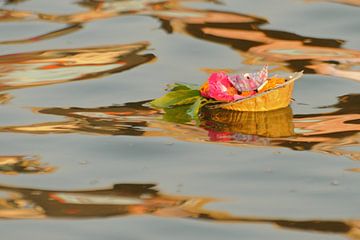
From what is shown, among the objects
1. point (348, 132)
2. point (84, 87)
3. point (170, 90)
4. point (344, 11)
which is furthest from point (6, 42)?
point (348, 132)

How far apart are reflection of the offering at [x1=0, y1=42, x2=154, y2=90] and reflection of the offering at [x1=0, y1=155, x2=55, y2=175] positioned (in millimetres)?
967

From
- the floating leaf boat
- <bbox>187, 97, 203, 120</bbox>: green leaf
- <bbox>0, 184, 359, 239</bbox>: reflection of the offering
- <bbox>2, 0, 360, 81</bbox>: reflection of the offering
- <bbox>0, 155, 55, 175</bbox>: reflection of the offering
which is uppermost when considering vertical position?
<bbox>2, 0, 360, 81</bbox>: reflection of the offering

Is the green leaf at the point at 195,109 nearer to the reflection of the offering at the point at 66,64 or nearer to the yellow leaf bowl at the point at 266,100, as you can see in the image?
the yellow leaf bowl at the point at 266,100

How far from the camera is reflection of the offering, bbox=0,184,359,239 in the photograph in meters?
2.87

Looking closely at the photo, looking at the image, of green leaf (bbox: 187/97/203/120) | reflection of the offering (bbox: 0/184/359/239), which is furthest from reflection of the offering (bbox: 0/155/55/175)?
green leaf (bbox: 187/97/203/120)

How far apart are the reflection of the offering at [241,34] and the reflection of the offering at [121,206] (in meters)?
1.58

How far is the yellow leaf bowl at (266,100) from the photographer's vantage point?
3.84 meters

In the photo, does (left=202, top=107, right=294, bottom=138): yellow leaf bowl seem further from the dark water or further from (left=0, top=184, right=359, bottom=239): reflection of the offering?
(left=0, top=184, right=359, bottom=239): reflection of the offering

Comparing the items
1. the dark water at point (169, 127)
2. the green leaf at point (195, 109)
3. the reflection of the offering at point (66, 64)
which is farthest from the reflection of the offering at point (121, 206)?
the reflection of the offering at point (66, 64)

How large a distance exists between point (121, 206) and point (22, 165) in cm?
52

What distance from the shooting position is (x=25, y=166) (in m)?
3.39

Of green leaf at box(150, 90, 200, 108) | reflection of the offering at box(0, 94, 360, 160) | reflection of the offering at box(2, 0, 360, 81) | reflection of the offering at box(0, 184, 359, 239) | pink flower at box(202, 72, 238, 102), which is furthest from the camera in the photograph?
reflection of the offering at box(2, 0, 360, 81)

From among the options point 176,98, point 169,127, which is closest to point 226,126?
point 169,127

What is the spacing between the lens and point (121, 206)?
9.91 ft
